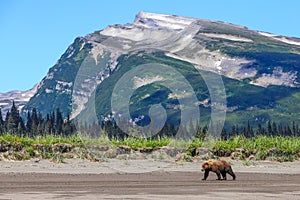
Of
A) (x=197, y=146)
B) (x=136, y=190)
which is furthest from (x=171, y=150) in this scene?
(x=136, y=190)

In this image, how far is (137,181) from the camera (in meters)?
29.1

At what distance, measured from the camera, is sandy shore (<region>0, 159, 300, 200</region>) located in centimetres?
2153

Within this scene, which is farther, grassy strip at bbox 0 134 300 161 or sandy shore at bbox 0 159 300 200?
grassy strip at bbox 0 134 300 161

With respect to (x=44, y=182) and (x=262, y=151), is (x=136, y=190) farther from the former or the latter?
(x=262, y=151)

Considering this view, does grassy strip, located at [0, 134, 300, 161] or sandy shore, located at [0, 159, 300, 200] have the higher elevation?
grassy strip, located at [0, 134, 300, 161]

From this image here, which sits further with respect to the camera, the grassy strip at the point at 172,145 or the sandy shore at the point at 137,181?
the grassy strip at the point at 172,145

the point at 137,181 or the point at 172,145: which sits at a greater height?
the point at 172,145

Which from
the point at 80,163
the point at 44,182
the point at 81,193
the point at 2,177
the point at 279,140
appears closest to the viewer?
the point at 81,193

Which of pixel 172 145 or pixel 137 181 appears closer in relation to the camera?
pixel 137 181

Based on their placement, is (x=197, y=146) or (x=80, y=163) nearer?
(x=80, y=163)

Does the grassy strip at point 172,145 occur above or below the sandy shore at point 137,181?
above

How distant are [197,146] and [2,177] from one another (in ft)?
57.7

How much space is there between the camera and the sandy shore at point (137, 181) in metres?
21.5

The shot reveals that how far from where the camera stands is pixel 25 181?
2775 centimetres
